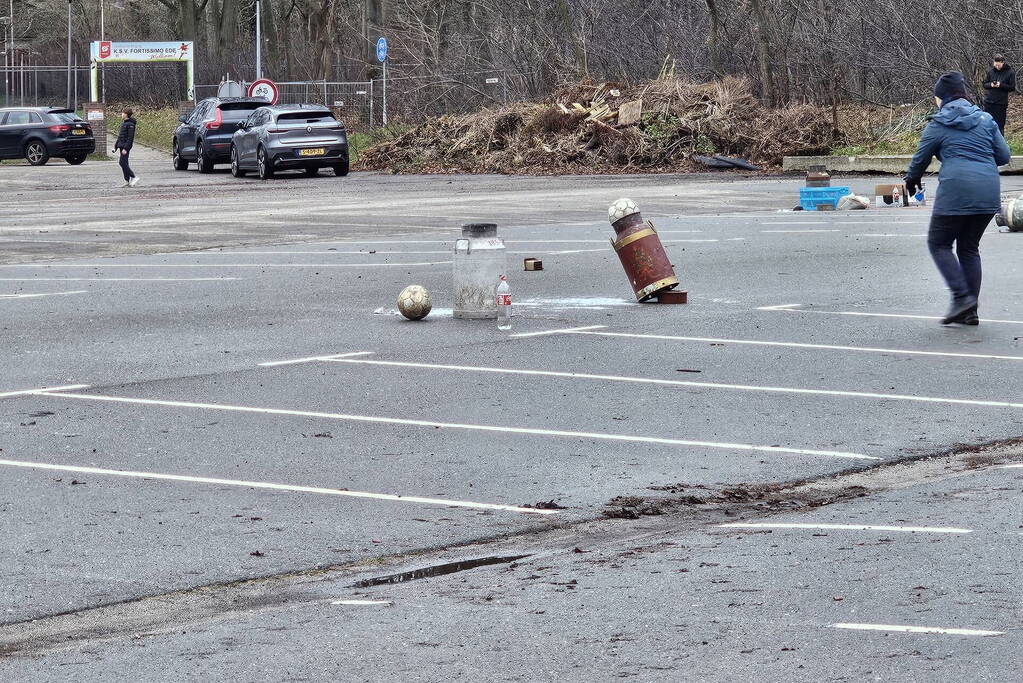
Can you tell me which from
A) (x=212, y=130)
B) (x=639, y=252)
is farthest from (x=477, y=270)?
(x=212, y=130)

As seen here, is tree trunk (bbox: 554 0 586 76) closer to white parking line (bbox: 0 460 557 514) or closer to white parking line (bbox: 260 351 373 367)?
white parking line (bbox: 260 351 373 367)

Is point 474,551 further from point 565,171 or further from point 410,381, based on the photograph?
point 565,171

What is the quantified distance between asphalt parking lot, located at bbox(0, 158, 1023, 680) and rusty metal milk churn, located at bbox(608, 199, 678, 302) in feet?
1.01

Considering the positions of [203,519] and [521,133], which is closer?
[203,519]

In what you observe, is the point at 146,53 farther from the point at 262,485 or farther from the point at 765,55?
the point at 262,485

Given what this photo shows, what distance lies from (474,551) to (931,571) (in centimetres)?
163

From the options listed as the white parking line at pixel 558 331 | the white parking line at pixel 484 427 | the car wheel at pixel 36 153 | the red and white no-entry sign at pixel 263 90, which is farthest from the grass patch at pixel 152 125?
the white parking line at pixel 484 427

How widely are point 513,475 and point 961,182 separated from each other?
18.6ft

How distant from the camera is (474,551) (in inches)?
248

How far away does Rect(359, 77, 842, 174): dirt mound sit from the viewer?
118 feet

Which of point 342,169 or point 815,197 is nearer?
point 815,197

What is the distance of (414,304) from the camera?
1282 centimetres

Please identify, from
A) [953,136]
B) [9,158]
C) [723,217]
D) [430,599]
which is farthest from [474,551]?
[9,158]

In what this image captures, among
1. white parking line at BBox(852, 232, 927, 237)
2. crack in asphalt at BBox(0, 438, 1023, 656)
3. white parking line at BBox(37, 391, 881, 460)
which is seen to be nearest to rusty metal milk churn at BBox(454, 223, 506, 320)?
white parking line at BBox(37, 391, 881, 460)
